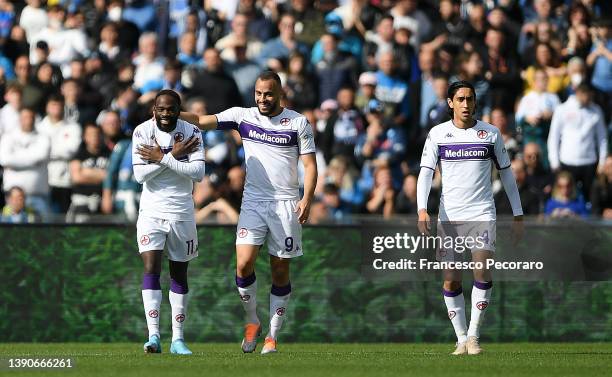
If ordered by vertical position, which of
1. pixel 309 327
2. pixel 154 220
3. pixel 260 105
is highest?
pixel 260 105

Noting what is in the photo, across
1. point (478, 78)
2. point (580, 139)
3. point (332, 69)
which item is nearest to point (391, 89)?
point (332, 69)

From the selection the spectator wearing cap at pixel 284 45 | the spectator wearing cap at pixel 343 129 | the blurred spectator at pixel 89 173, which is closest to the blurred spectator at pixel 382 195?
the spectator wearing cap at pixel 343 129

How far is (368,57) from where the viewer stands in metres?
21.7

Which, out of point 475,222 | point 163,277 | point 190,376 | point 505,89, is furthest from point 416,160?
point 190,376

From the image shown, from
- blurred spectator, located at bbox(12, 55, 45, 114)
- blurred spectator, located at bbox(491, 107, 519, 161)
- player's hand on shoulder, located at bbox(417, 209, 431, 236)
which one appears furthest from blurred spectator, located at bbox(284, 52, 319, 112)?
player's hand on shoulder, located at bbox(417, 209, 431, 236)

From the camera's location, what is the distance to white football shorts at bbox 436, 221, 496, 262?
1355 centimetres

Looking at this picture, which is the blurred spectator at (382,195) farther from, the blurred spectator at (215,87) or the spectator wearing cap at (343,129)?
the blurred spectator at (215,87)

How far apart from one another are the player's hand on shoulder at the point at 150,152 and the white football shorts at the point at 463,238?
2.63 meters

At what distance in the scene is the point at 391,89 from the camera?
20.8m

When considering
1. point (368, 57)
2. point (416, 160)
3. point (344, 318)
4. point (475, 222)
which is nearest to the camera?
point (475, 222)

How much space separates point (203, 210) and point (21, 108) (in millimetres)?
3555

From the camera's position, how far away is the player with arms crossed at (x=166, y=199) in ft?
44.3

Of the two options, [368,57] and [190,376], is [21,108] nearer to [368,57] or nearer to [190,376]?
[368,57]

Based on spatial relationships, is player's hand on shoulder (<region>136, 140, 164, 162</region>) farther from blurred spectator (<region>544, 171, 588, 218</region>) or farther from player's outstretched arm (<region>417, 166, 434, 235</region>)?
blurred spectator (<region>544, 171, 588, 218</region>)
